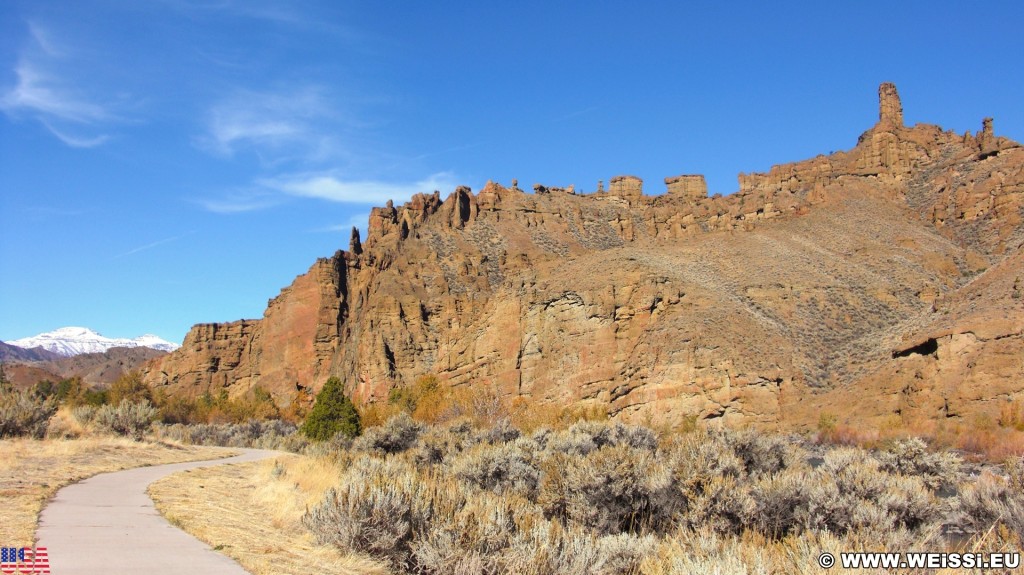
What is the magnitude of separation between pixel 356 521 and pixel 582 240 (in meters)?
94.5

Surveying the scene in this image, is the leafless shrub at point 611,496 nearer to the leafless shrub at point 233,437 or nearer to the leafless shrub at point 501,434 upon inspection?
the leafless shrub at point 501,434

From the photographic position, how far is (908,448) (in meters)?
23.0

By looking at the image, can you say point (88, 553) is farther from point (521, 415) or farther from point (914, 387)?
point (914, 387)

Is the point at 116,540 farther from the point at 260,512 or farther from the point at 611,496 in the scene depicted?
the point at 611,496

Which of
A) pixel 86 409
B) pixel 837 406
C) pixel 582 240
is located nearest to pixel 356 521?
pixel 86 409

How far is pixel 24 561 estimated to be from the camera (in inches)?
275

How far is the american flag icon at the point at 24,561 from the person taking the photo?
663 centimetres

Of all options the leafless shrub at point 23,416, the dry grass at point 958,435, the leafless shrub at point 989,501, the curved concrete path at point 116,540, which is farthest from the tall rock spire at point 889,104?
the curved concrete path at point 116,540

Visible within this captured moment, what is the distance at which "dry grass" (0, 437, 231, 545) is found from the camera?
9.49m

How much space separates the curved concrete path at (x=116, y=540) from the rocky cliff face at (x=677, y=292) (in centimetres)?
3816

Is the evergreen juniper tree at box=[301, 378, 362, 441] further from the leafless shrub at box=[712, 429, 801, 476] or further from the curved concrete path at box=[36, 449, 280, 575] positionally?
the curved concrete path at box=[36, 449, 280, 575]

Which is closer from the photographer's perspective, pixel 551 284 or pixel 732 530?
pixel 732 530

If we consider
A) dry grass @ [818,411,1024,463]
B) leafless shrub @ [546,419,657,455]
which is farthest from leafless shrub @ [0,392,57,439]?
dry grass @ [818,411,1024,463]

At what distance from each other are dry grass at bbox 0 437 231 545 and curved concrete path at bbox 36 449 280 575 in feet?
0.84
